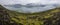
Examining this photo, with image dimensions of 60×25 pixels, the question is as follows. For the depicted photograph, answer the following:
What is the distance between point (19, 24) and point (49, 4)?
34 cm

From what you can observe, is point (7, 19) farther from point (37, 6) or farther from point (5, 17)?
point (37, 6)

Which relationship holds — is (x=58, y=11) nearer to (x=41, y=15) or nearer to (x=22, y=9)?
(x=41, y=15)

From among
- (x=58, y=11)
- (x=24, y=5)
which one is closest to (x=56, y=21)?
(x=58, y=11)

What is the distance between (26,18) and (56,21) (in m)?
0.29

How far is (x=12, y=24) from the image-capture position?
117cm

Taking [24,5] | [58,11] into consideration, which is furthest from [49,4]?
[24,5]

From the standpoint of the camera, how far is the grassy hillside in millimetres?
1168

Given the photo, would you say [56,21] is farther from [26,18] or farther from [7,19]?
[7,19]

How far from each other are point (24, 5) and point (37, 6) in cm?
12

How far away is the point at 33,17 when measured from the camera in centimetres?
117

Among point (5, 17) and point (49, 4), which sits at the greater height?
point (49, 4)

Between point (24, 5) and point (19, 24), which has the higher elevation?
point (24, 5)

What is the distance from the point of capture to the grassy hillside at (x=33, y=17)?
3.83ft

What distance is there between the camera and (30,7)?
1.17 m
